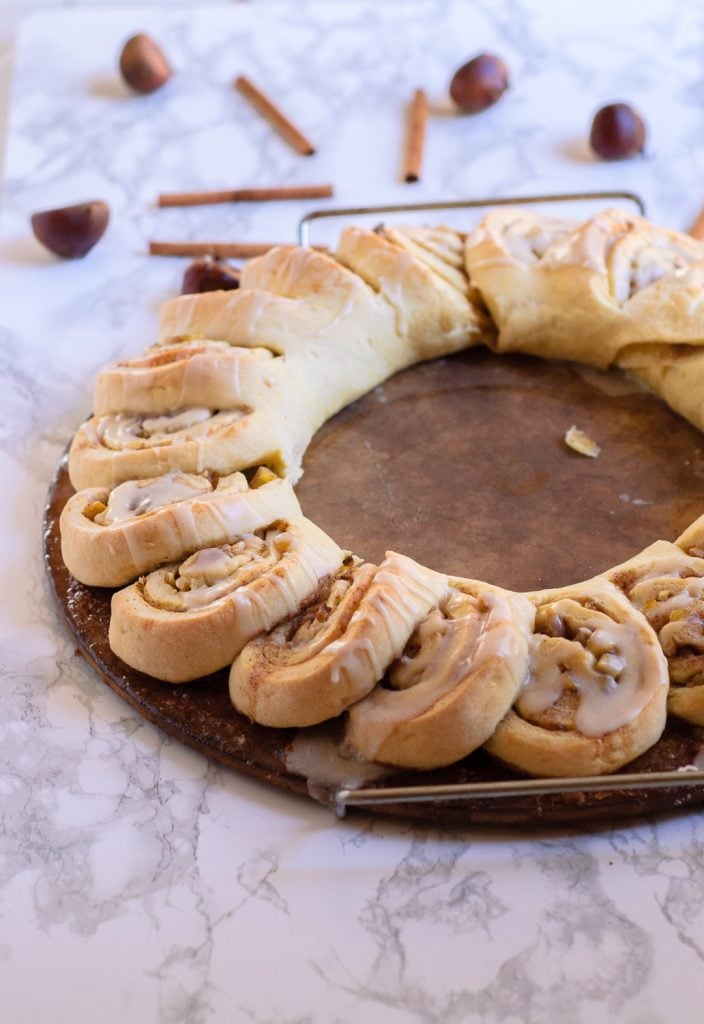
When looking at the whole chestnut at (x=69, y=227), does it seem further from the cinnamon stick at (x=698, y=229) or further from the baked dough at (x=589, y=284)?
the cinnamon stick at (x=698, y=229)

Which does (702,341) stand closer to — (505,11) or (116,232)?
(116,232)

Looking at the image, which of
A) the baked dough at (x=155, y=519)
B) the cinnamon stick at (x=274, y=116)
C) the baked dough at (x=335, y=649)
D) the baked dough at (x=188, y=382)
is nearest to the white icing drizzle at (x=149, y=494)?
the baked dough at (x=155, y=519)

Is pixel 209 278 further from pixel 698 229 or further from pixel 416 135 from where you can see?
pixel 698 229

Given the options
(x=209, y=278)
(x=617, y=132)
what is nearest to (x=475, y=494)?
(x=209, y=278)

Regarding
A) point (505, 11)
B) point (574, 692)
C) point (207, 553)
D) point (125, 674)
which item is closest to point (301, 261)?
point (207, 553)

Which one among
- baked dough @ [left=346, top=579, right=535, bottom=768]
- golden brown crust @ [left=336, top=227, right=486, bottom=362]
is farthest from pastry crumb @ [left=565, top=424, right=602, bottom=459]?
baked dough @ [left=346, top=579, right=535, bottom=768]

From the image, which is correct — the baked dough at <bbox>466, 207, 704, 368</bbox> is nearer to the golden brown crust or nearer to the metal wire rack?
the golden brown crust
